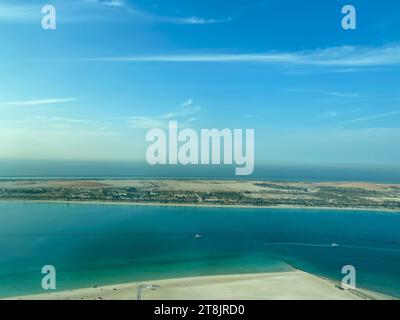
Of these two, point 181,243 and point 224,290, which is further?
point 181,243

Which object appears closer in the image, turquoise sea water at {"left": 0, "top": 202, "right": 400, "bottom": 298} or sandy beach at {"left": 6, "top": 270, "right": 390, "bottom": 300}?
sandy beach at {"left": 6, "top": 270, "right": 390, "bottom": 300}

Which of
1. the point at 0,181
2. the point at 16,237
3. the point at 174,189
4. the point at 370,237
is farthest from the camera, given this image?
the point at 0,181
